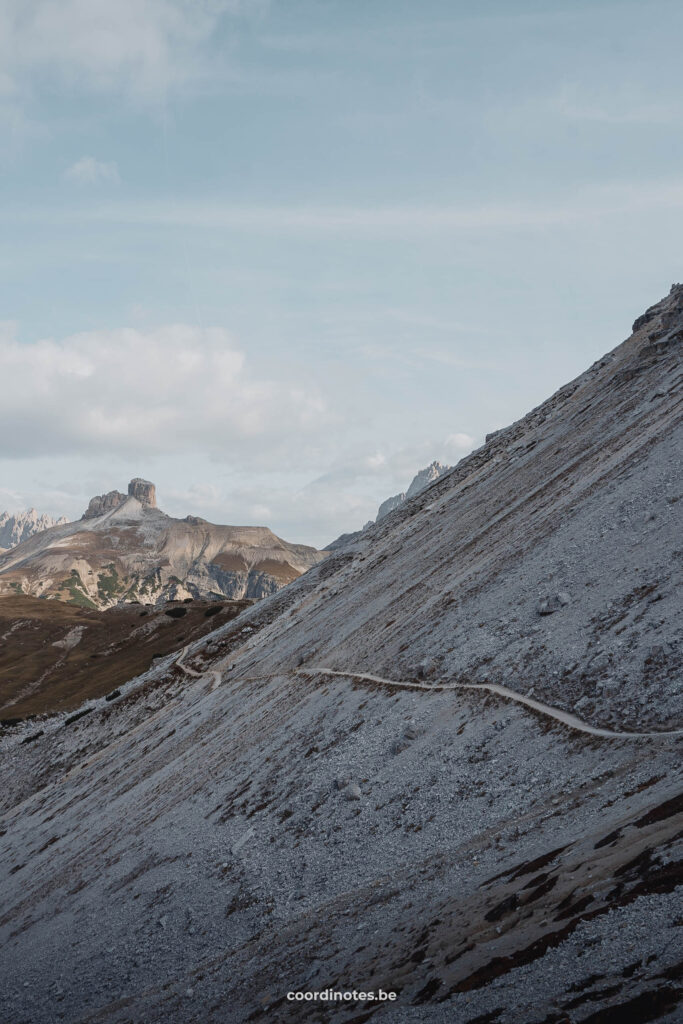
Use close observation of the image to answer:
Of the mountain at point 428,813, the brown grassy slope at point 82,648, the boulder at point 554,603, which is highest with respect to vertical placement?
the brown grassy slope at point 82,648

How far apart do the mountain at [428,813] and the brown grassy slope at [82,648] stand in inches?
1704

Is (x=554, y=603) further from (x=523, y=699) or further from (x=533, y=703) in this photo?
(x=533, y=703)

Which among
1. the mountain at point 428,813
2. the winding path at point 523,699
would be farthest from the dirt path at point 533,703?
the mountain at point 428,813

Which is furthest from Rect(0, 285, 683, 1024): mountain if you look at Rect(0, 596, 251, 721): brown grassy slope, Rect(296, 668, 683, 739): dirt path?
Rect(0, 596, 251, 721): brown grassy slope

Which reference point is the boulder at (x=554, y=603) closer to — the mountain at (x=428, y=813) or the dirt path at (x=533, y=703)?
the mountain at (x=428, y=813)

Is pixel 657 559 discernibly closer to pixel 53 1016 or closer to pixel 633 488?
pixel 633 488

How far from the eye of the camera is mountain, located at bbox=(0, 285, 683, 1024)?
571 inches

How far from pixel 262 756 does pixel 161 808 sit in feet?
24.8

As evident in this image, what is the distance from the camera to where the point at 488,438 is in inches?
3839

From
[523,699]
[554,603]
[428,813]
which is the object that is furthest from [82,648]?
[523,699]

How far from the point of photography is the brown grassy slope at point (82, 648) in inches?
3752

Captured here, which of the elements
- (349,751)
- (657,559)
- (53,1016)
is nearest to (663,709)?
(657,559)

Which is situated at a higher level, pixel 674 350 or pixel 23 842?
pixel 674 350

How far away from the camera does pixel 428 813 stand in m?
22.7
